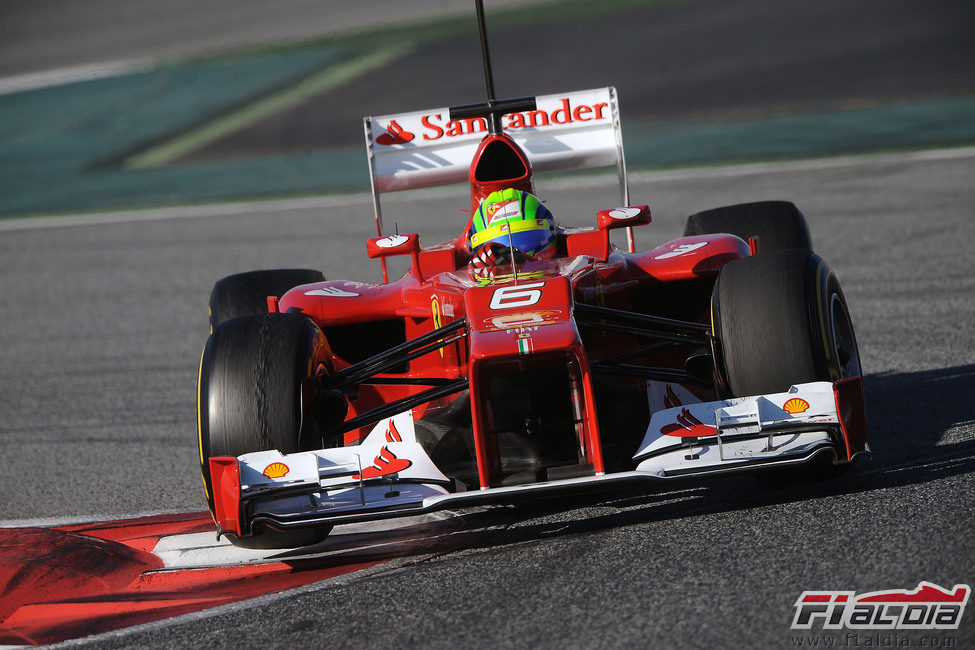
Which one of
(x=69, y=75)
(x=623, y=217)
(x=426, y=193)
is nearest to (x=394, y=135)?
(x=623, y=217)

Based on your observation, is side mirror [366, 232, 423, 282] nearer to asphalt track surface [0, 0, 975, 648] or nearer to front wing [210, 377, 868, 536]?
asphalt track surface [0, 0, 975, 648]

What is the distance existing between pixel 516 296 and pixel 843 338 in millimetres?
1477

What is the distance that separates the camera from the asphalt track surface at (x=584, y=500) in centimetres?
423

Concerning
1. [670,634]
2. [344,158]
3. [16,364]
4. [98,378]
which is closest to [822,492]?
[670,634]

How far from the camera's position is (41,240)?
15812 mm

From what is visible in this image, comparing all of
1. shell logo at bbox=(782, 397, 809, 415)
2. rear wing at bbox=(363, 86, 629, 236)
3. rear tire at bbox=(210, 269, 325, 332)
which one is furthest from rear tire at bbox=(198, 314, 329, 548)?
rear wing at bbox=(363, 86, 629, 236)

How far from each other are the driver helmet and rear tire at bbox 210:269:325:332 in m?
1.26

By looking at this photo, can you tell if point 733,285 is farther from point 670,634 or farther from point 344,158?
point 344,158

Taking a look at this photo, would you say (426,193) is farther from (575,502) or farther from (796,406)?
(796,406)

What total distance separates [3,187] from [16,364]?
394 inches

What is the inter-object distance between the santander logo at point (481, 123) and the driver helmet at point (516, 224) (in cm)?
135

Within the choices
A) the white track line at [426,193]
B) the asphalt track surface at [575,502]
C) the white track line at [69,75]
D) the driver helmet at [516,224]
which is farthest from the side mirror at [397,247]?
the white track line at [69,75]

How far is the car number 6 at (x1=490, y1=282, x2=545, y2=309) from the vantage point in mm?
5406

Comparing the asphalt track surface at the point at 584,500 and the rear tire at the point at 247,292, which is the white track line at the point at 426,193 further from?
the rear tire at the point at 247,292
